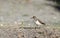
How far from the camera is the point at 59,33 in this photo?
795 cm

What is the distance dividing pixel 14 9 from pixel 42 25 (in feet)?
22.1

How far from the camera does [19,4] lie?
17.4 metres

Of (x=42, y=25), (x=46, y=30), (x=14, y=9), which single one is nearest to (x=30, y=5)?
(x=14, y=9)

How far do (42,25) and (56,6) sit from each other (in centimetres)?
841

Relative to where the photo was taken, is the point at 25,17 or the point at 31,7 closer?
the point at 25,17

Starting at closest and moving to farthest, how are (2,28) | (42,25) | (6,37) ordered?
(6,37) → (2,28) → (42,25)

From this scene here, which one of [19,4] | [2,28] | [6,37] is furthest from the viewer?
[19,4]

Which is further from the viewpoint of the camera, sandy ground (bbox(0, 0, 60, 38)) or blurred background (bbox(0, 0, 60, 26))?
blurred background (bbox(0, 0, 60, 26))

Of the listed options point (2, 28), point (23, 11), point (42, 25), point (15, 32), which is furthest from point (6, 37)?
point (23, 11)

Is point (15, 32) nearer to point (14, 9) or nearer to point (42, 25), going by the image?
point (42, 25)

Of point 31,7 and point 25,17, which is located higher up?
point 25,17

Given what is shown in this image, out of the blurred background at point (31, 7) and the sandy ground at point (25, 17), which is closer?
the sandy ground at point (25, 17)

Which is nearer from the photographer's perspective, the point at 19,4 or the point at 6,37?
the point at 6,37

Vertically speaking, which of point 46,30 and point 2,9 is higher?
point 46,30
